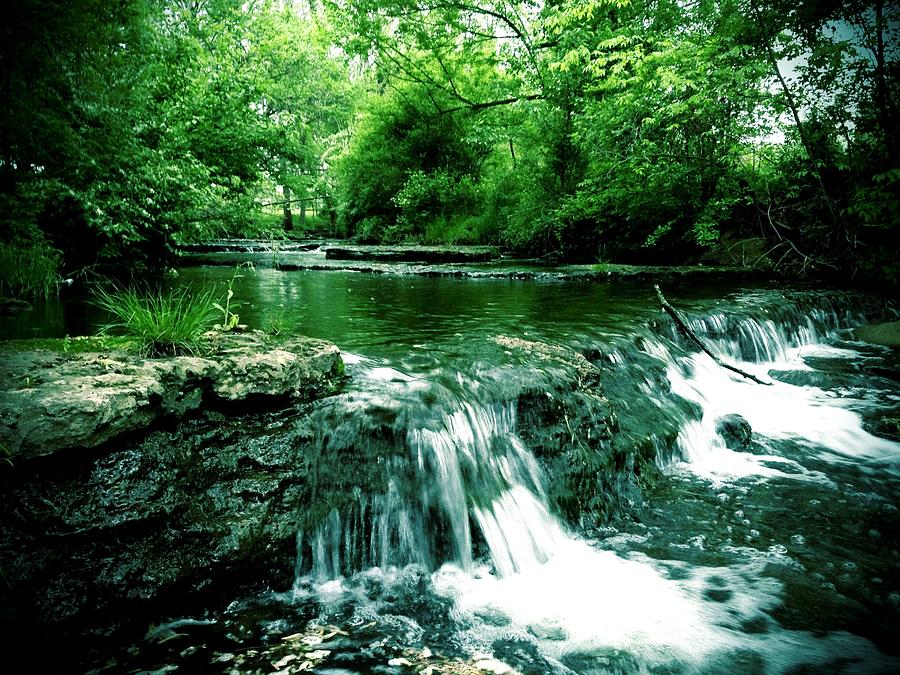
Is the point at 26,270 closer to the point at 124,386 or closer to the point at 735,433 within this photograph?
the point at 124,386

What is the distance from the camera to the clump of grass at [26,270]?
6.38m

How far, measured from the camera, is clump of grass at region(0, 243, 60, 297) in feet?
20.9

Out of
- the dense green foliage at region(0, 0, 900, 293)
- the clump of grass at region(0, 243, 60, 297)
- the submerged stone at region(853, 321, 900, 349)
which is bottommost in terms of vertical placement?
the submerged stone at region(853, 321, 900, 349)

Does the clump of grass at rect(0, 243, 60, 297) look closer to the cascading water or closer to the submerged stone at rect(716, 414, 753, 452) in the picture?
the cascading water

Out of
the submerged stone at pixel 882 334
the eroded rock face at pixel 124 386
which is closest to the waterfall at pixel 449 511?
the eroded rock face at pixel 124 386

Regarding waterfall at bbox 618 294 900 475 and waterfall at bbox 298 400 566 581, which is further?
waterfall at bbox 618 294 900 475

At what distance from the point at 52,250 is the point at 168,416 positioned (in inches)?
254

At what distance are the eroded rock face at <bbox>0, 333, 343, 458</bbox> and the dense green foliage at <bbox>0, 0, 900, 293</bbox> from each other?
3.15 metres

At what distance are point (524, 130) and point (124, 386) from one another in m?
13.7

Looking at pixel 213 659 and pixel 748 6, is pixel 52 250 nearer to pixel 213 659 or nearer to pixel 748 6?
pixel 213 659

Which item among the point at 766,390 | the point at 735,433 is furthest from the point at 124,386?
the point at 766,390

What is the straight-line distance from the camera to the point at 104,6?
4.98 meters

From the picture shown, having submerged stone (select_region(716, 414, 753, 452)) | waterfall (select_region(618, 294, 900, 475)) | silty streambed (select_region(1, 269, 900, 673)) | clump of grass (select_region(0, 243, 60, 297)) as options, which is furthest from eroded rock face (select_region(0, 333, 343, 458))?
clump of grass (select_region(0, 243, 60, 297))

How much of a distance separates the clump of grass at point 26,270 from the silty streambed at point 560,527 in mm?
4505
